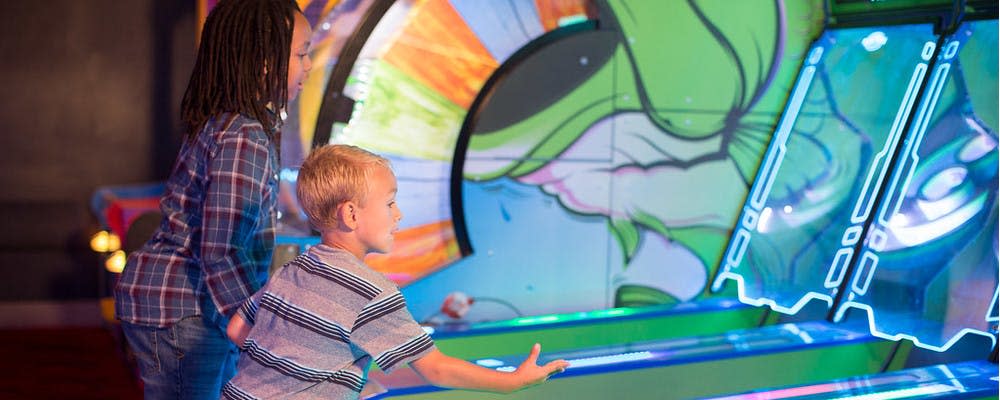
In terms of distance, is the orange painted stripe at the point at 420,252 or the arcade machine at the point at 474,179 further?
the orange painted stripe at the point at 420,252

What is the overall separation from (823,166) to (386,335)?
10.1 feet

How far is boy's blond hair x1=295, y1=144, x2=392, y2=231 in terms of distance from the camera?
1.55m

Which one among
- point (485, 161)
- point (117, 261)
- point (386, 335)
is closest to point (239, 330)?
point (386, 335)

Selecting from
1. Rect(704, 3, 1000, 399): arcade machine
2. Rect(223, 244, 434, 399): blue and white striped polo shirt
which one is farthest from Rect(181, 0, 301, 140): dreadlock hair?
Rect(704, 3, 1000, 399): arcade machine

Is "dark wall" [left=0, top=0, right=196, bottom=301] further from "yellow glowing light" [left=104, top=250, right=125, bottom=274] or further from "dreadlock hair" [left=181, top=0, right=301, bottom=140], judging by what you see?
"dreadlock hair" [left=181, top=0, right=301, bottom=140]

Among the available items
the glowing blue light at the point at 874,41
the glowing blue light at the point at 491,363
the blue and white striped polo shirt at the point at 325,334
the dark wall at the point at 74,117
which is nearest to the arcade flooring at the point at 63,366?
the dark wall at the point at 74,117

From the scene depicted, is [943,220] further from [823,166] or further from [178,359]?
[178,359]

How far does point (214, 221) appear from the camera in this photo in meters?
1.67

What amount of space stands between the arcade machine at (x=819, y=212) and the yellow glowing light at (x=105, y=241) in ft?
7.03

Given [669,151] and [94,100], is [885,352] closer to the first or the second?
[669,151]

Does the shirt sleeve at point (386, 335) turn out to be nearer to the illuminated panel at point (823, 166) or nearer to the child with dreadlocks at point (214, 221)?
the child with dreadlocks at point (214, 221)

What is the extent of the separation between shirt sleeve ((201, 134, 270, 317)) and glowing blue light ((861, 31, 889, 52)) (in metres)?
3.01

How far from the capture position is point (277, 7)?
6.06ft

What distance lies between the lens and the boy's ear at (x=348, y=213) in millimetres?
1559
